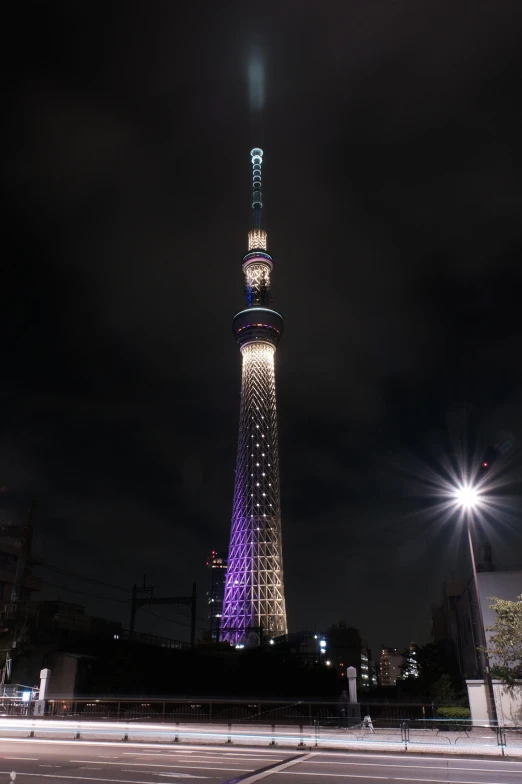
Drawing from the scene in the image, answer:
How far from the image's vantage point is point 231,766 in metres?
17.7

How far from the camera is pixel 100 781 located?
49.3ft

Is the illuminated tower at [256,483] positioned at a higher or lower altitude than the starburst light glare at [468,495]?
higher

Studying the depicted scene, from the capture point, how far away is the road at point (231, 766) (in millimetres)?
15344

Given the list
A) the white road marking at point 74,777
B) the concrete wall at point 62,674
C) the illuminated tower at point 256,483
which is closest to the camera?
the white road marking at point 74,777

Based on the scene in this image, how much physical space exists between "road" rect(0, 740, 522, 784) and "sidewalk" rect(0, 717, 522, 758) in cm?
136

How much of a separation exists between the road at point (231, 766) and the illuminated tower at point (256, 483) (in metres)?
68.8

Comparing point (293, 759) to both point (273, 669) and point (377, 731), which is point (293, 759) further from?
point (273, 669)

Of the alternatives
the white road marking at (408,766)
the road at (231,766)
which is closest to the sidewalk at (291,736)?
the road at (231,766)

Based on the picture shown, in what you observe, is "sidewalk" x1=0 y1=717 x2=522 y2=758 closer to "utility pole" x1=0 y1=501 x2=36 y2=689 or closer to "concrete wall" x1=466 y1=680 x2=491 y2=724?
"concrete wall" x1=466 y1=680 x2=491 y2=724

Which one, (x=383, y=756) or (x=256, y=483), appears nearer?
(x=383, y=756)

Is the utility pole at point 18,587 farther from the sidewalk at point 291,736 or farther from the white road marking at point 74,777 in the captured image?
the white road marking at point 74,777

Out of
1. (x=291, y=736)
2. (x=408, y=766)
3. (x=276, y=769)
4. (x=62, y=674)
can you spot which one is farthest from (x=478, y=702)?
(x=62, y=674)

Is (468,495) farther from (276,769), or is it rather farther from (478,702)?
(276,769)

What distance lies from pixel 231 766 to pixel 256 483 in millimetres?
91251
